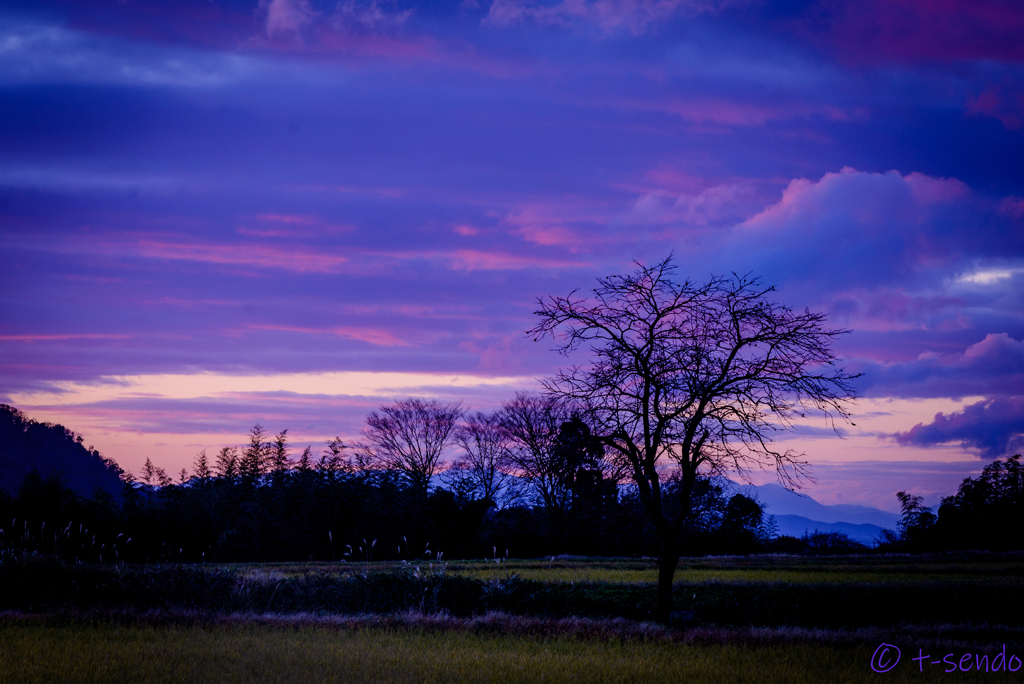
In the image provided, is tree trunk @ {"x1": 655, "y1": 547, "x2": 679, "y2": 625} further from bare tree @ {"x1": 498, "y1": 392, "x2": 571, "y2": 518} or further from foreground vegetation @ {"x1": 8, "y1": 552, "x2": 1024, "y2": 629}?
bare tree @ {"x1": 498, "y1": 392, "x2": 571, "y2": 518}

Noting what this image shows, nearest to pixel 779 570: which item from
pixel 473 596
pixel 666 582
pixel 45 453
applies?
pixel 666 582

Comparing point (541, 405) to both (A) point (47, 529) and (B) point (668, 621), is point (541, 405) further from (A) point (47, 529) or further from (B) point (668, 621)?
(B) point (668, 621)

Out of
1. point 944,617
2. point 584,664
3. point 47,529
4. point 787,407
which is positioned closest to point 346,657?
point 584,664

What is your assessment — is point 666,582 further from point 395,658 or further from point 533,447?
point 533,447

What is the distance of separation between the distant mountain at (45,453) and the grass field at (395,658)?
72614mm

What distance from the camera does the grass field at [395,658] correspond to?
974 centimetres

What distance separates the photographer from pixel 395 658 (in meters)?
11.0

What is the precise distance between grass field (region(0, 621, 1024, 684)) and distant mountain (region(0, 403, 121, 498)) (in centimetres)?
7261

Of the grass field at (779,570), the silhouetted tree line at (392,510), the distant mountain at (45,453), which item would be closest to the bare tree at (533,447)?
the silhouetted tree line at (392,510)

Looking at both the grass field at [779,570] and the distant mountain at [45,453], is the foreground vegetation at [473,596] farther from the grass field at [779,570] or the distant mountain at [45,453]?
the distant mountain at [45,453]

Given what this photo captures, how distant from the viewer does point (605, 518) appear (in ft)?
119

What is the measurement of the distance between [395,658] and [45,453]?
9001 centimetres

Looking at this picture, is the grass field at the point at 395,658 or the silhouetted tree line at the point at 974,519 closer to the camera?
the grass field at the point at 395,658

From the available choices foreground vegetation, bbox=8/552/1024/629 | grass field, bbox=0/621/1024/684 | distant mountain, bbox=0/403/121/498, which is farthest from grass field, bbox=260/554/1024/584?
distant mountain, bbox=0/403/121/498
